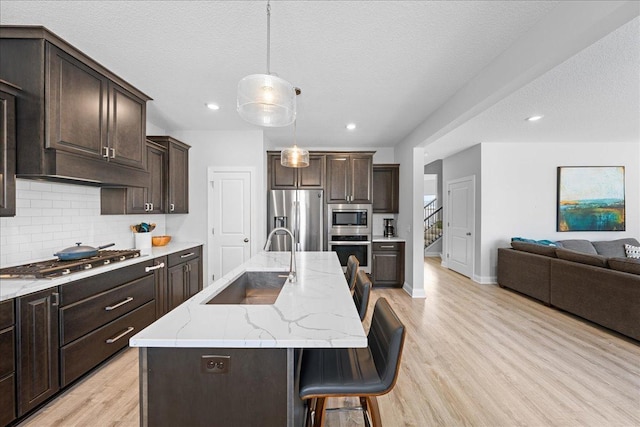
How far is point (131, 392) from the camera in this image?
2.06 metres

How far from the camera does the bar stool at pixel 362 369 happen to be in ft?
3.83

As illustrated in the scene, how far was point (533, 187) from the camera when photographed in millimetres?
5211

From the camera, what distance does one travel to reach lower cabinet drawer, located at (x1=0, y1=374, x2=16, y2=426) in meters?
1.59

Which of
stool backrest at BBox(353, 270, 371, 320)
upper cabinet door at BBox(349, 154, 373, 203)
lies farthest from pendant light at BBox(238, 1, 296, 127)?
upper cabinet door at BBox(349, 154, 373, 203)

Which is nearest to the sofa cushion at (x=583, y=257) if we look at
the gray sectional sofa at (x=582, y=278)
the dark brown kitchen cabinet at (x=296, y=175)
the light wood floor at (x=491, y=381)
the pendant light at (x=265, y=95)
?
the gray sectional sofa at (x=582, y=278)

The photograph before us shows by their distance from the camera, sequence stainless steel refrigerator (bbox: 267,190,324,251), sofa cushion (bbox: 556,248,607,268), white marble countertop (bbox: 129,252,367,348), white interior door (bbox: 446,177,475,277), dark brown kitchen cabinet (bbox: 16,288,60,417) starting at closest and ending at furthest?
white marble countertop (bbox: 129,252,367,348) < dark brown kitchen cabinet (bbox: 16,288,60,417) < sofa cushion (bbox: 556,248,607,268) < stainless steel refrigerator (bbox: 267,190,324,251) < white interior door (bbox: 446,177,475,277)

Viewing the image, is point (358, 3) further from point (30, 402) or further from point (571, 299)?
point (571, 299)

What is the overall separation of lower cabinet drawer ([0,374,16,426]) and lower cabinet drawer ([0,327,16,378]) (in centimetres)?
5

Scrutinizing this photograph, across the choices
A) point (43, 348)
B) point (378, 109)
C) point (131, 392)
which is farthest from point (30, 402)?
point (378, 109)

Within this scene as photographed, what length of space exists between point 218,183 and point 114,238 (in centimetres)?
152

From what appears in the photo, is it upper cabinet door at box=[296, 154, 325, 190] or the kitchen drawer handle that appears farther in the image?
upper cabinet door at box=[296, 154, 325, 190]

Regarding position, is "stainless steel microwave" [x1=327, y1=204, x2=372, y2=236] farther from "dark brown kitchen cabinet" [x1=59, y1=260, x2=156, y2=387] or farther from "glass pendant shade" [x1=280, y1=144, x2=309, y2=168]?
"dark brown kitchen cabinet" [x1=59, y1=260, x2=156, y2=387]

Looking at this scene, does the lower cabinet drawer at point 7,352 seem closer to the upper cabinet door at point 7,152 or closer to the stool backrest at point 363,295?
the upper cabinet door at point 7,152

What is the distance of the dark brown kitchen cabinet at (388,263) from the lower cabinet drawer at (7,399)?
13.8 feet
